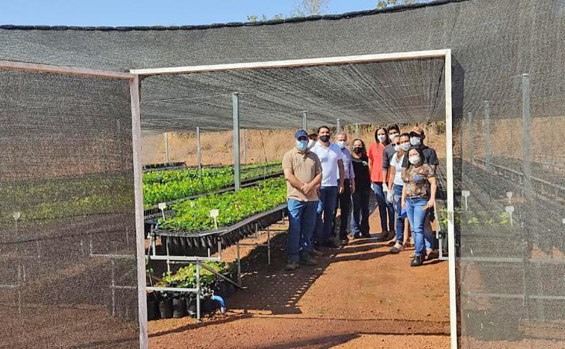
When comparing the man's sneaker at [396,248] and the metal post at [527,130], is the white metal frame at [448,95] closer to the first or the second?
the metal post at [527,130]

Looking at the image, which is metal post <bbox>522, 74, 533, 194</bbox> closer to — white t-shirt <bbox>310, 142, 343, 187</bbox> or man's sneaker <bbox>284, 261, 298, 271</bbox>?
man's sneaker <bbox>284, 261, 298, 271</bbox>

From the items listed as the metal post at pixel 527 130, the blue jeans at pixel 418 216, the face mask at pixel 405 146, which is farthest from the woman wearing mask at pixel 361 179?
the metal post at pixel 527 130

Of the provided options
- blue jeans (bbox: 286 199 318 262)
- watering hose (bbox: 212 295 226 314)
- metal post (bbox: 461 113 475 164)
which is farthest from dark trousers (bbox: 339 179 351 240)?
metal post (bbox: 461 113 475 164)

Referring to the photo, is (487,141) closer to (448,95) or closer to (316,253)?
(448,95)

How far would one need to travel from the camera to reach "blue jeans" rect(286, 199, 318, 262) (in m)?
6.12

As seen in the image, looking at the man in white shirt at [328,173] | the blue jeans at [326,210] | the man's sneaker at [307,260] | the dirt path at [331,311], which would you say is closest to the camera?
the dirt path at [331,311]

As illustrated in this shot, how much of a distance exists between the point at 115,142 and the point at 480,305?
2386mm

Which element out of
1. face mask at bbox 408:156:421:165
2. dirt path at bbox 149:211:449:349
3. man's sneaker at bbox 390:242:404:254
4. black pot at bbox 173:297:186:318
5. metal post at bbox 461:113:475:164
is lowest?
dirt path at bbox 149:211:449:349

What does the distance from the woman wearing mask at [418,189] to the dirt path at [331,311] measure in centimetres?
55

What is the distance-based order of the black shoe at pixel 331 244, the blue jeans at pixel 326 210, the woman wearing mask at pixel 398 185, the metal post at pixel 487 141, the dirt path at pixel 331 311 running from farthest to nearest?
the black shoe at pixel 331 244
the blue jeans at pixel 326 210
the woman wearing mask at pixel 398 185
the dirt path at pixel 331 311
the metal post at pixel 487 141

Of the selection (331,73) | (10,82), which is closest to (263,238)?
(331,73)

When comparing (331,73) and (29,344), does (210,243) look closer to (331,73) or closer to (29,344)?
(331,73)

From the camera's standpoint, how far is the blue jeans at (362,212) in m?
8.01

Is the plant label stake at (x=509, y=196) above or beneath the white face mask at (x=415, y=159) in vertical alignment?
beneath
